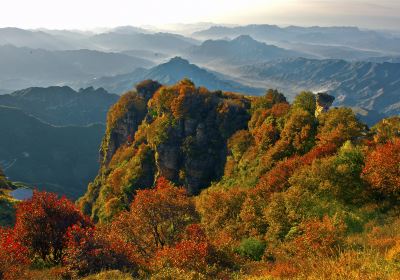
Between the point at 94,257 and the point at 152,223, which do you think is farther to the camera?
the point at 152,223

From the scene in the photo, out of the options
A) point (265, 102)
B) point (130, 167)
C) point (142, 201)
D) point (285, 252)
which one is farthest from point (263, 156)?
point (130, 167)

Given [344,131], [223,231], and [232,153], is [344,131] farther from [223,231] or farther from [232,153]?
[232,153]

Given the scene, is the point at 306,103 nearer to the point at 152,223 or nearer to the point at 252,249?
the point at 152,223

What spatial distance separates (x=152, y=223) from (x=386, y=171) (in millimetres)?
22920

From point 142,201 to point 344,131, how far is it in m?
30.2

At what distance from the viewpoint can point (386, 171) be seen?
110 feet

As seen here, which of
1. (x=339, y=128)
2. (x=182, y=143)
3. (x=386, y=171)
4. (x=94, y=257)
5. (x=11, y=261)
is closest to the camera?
(x=11, y=261)

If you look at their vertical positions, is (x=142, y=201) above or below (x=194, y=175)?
above

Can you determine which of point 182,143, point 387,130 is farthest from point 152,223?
point 182,143

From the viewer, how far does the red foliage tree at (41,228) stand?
3078 cm

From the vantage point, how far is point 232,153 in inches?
2975

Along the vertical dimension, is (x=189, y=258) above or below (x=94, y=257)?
above

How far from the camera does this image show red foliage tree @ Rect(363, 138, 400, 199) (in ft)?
109

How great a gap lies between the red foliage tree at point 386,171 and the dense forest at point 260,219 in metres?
0.10
